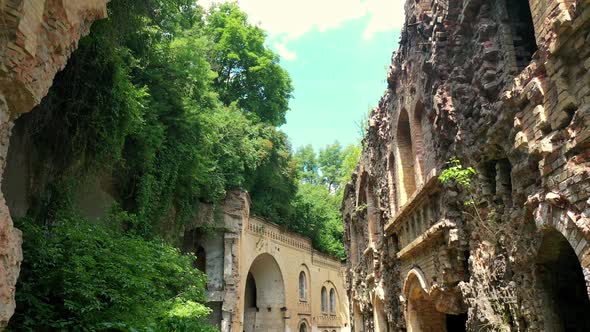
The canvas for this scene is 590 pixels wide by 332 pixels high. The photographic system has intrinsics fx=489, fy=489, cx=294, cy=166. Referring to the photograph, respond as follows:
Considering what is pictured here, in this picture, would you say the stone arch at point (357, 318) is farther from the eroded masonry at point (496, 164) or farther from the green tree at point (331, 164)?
the green tree at point (331, 164)

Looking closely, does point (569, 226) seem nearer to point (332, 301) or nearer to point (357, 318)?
point (357, 318)

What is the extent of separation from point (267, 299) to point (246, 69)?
1155 cm

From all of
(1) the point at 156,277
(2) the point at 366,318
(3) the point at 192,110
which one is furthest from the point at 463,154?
(2) the point at 366,318

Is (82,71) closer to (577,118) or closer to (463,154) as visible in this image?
(463,154)

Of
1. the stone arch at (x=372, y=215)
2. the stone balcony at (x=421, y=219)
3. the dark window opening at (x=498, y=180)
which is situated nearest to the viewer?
the dark window opening at (x=498, y=180)

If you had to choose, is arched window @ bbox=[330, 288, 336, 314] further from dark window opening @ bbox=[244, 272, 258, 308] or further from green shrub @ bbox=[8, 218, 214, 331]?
green shrub @ bbox=[8, 218, 214, 331]

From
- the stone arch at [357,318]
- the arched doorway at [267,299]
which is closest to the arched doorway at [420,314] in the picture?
the stone arch at [357,318]

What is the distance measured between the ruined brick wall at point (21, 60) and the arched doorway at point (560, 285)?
5036 mm

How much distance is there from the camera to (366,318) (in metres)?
15.7

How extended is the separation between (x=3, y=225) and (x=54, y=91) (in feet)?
17.5

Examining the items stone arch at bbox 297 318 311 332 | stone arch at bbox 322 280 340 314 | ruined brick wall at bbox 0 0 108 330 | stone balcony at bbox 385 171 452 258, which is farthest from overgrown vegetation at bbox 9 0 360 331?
stone arch at bbox 322 280 340 314

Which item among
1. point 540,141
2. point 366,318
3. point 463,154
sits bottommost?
point 366,318

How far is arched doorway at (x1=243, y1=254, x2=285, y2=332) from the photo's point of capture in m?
21.9

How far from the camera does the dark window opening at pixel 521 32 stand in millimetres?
6297
